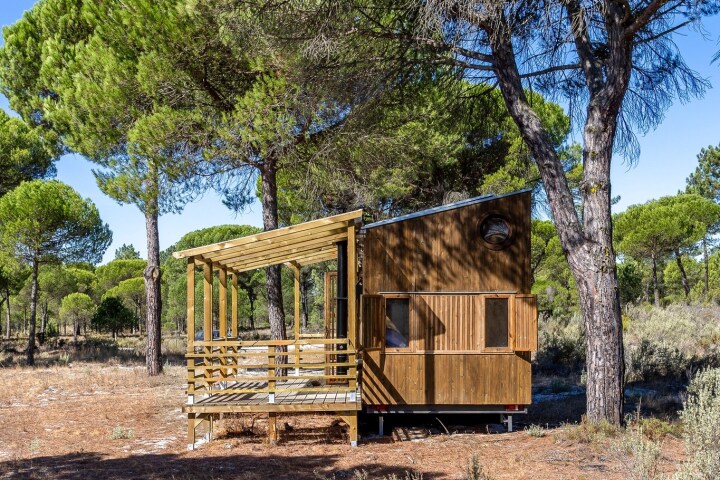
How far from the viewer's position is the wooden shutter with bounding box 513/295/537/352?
27.4 feet

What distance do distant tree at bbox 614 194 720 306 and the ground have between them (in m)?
19.3

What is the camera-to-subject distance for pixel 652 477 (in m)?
4.50

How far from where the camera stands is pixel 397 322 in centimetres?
859

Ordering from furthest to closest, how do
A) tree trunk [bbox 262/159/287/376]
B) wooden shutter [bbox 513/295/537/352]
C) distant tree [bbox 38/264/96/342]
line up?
distant tree [bbox 38/264/96/342], tree trunk [bbox 262/159/287/376], wooden shutter [bbox 513/295/537/352]

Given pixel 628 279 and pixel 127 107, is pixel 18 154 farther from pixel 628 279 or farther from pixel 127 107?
pixel 628 279

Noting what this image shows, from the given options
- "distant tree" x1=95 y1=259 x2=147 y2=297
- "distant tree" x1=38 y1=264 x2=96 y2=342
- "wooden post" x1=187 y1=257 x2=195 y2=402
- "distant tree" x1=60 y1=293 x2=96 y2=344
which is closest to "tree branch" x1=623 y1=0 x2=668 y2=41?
"wooden post" x1=187 y1=257 x2=195 y2=402

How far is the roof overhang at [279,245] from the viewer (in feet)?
26.3

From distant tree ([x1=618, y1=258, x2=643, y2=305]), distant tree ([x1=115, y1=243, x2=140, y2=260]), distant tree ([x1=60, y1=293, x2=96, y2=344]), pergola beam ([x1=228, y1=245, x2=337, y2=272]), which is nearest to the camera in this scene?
pergola beam ([x1=228, y1=245, x2=337, y2=272])

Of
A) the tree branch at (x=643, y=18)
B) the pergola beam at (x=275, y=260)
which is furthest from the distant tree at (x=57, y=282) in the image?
the tree branch at (x=643, y=18)

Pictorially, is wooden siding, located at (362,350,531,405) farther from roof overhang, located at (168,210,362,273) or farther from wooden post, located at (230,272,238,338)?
wooden post, located at (230,272,238,338)

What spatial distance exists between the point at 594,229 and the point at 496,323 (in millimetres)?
1756

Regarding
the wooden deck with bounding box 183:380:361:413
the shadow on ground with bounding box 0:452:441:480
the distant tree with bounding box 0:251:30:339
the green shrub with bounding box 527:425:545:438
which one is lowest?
the shadow on ground with bounding box 0:452:441:480

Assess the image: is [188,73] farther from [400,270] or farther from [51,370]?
[51,370]

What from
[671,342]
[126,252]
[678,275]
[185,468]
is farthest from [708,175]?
[126,252]
